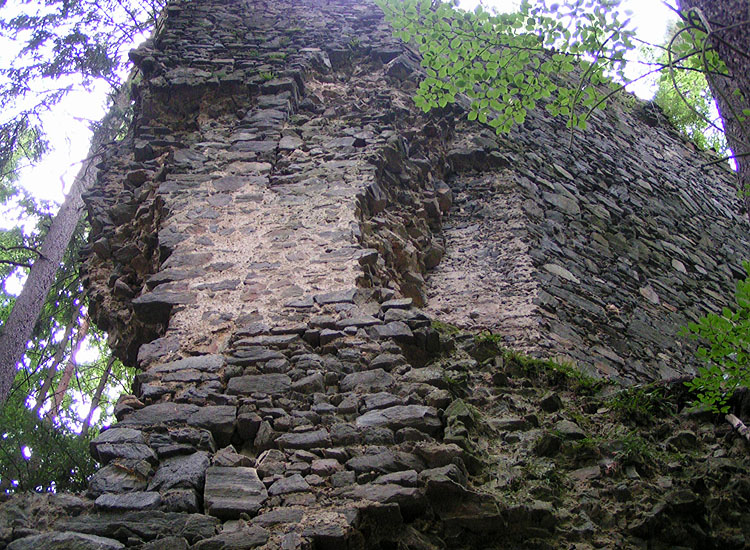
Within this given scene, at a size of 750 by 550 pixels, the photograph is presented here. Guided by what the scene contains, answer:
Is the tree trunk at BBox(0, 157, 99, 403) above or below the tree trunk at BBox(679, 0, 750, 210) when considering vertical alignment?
above

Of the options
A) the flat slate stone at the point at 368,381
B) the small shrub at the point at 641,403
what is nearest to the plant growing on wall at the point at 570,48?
the small shrub at the point at 641,403

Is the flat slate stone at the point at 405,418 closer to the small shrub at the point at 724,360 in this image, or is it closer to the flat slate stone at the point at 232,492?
the flat slate stone at the point at 232,492

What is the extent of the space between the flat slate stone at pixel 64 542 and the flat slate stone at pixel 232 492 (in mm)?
381

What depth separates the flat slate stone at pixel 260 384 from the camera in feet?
11.3

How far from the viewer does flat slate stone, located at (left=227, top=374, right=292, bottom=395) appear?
343 centimetres

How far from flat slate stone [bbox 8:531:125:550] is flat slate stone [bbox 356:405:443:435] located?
117 centimetres

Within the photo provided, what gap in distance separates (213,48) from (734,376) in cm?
Answer: 546

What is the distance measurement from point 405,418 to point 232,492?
85 centimetres

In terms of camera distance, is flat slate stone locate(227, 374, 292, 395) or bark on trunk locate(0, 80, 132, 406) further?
bark on trunk locate(0, 80, 132, 406)

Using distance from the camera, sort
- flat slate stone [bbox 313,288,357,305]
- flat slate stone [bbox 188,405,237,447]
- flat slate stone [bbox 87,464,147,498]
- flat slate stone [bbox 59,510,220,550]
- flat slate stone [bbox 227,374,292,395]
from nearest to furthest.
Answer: flat slate stone [bbox 59,510,220,550], flat slate stone [bbox 87,464,147,498], flat slate stone [bbox 188,405,237,447], flat slate stone [bbox 227,374,292,395], flat slate stone [bbox 313,288,357,305]

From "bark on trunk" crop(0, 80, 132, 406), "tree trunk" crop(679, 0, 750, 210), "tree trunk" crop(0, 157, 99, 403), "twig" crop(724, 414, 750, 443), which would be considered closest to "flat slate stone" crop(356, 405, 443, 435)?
"twig" crop(724, 414, 750, 443)

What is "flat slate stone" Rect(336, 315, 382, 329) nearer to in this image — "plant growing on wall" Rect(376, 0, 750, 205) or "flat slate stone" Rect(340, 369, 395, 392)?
"flat slate stone" Rect(340, 369, 395, 392)

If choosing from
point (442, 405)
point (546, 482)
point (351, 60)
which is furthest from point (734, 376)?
point (351, 60)

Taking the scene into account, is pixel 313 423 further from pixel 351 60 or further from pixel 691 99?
pixel 691 99
